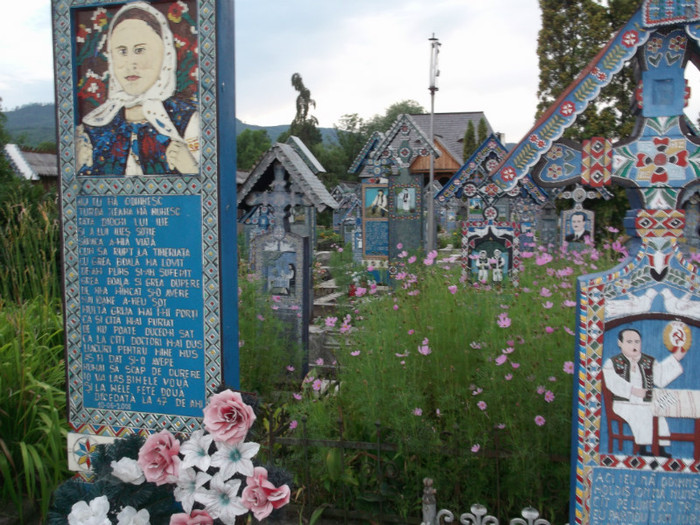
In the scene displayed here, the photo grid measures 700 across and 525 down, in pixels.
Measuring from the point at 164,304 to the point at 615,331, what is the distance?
99.6 inches

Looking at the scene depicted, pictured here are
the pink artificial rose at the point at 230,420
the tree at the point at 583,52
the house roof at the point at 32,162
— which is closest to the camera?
the pink artificial rose at the point at 230,420

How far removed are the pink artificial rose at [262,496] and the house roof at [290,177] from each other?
465cm

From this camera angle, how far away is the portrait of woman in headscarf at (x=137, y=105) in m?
3.40

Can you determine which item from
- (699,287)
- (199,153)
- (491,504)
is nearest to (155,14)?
(199,153)

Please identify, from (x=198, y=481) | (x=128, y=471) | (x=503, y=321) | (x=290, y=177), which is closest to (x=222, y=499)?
(x=198, y=481)

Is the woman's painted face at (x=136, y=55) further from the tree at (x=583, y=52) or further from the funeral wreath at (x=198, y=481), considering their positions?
the tree at (x=583, y=52)

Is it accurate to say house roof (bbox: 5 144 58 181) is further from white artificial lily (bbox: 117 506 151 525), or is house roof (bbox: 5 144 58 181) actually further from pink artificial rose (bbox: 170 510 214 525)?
pink artificial rose (bbox: 170 510 214 525)

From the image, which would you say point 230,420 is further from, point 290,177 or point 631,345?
point 290,177

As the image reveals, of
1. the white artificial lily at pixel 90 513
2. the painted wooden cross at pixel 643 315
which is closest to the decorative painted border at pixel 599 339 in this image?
the painted wooden cross at pixel 643 315

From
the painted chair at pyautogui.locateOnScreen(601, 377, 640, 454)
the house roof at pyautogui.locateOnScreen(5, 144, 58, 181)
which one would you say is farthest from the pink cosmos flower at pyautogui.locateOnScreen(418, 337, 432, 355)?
the house roof at pyautogui.locateOnScreen(5, 144, 58, 181)

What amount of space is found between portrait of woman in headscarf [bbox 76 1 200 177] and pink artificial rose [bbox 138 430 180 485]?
1.59m

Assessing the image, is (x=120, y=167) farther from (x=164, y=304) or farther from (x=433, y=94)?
(x=433, y=94)

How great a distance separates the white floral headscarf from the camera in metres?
3.39

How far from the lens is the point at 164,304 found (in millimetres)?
3494
